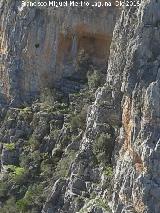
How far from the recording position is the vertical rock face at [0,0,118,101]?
43.4m

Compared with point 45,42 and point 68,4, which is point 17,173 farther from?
point 68,4

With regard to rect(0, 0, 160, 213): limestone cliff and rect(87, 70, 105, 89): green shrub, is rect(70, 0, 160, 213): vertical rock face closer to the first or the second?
rect(0, 0, 160, 213): limestone cliff

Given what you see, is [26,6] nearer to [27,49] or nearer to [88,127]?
[27,49]

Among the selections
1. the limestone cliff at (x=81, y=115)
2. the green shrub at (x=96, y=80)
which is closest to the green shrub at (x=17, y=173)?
the limestone cliff at (x=81, y=115)

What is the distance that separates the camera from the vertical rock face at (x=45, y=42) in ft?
143

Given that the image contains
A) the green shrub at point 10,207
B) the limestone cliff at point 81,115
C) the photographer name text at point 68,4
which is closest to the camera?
the limestone cliff at point 81,115

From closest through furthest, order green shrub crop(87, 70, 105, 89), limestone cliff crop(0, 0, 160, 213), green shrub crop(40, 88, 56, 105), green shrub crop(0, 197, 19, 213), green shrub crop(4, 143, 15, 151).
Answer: limestone cliff crop(0, 0, 160, 213)
green shrub crop(0, 197, 19, 213)
green shrub crop(87, 70, 105, 89)
green shrub crop(4, 143, 15, 151)
green shrub crop(40, 88, 56, 105)

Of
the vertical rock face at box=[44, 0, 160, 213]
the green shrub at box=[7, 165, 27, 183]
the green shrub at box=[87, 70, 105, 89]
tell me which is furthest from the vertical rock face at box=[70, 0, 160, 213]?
the green shrub at box=[7, 165, 27, 183]

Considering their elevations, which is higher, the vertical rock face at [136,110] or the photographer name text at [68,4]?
the photographer name text at [68,4]

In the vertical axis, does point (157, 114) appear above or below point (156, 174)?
above

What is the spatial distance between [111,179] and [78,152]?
139 inches

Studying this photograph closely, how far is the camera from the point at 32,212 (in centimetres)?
3722

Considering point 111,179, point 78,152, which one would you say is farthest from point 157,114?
point 78,152

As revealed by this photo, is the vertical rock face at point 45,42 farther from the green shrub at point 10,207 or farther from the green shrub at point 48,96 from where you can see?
the green shrub at point 10,207
